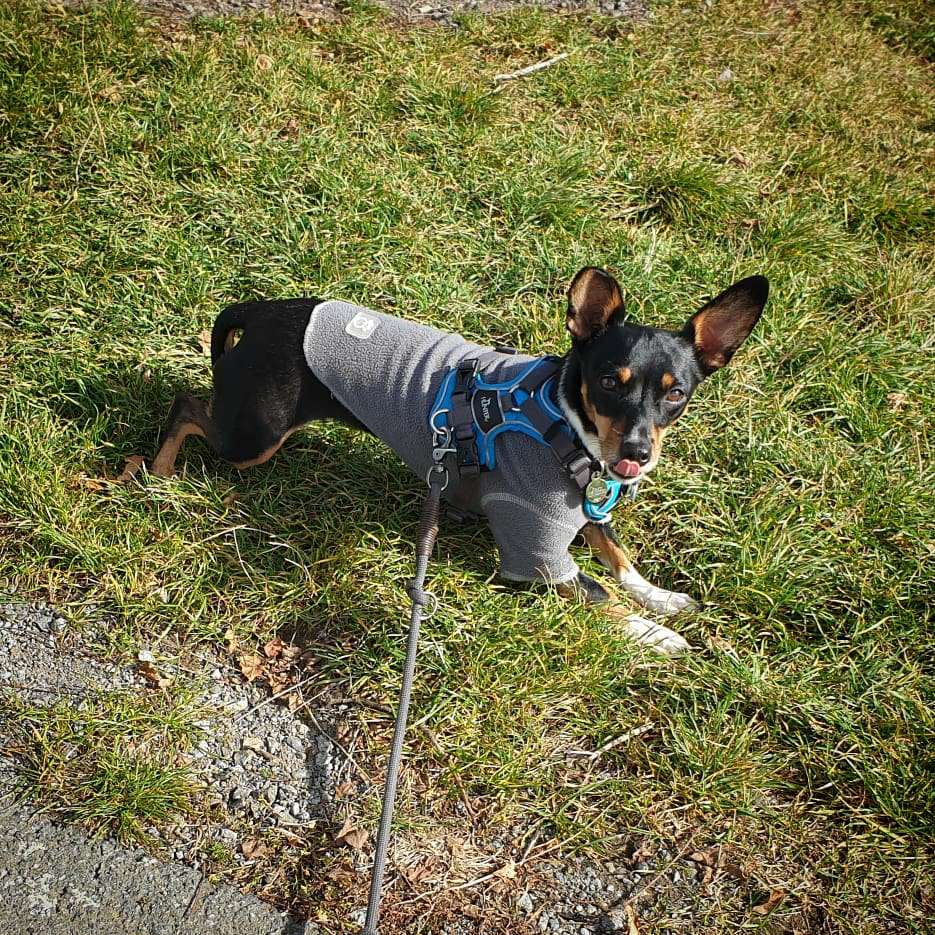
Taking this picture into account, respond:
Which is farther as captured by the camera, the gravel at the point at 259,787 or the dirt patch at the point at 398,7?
the dirt patch at the point at 398,7

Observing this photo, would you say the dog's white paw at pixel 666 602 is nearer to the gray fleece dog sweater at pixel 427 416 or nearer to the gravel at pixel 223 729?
the gray fleece dog sweater at pixel 427 416

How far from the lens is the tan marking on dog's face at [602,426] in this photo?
8.75 feet

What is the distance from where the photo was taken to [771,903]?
2514 millimetres

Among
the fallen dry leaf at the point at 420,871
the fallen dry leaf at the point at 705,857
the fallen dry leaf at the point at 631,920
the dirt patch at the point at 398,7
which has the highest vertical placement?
the dirt patch at the point at 398,7

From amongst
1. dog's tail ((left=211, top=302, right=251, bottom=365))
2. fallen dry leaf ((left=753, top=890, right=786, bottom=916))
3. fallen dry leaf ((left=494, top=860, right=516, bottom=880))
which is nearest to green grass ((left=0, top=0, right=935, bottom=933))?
fallen dry leaf ((left=753, top=890, right=786, bottom=916))

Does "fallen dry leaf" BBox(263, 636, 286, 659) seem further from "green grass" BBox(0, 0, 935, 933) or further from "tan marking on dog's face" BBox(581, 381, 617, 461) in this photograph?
"tan marking on dog's face" BBox(581, 381, 617, 461)

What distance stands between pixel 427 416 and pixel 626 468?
697mm

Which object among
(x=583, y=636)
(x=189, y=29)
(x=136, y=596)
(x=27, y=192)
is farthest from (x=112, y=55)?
(x=583, y=636)

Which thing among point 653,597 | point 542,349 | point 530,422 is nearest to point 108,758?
point 530,422

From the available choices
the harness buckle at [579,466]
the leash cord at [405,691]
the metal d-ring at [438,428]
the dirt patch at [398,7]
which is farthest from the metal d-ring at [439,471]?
the dirt patch at [398,7]

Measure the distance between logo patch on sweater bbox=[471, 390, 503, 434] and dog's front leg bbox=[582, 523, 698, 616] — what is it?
0.63 m

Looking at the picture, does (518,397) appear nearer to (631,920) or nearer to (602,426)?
(602,426)

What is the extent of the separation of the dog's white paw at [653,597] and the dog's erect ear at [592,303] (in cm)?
95

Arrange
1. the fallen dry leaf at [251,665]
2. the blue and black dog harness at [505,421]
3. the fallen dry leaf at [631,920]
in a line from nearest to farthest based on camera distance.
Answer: the fallen dry leaf at [631,920] → the blue and black dog harness at [505,421] → the fallen dry leaf at [251,665]
